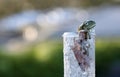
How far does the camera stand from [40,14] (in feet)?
45.2

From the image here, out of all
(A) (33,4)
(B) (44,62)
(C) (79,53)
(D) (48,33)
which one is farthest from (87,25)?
(A) (33,4)

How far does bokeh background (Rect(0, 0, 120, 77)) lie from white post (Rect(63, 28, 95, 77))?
282 cm

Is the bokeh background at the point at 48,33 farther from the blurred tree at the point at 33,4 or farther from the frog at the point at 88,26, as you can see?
Answer: the frog at the point at 88,26

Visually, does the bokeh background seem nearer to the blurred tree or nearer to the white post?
the blurred tree

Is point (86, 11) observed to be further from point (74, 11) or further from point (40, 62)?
point (40, 62)

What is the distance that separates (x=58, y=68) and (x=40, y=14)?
8217 millimetres

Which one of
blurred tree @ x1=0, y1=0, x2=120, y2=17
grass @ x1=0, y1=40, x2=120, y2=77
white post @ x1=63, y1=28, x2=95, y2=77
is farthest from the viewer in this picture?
blurred tree @ x1=0, y1=0, x2=120, y2=17

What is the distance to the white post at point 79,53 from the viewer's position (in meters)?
2.67

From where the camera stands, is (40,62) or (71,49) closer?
(71,49)

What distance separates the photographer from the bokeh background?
18.9 feet

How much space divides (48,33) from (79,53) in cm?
841

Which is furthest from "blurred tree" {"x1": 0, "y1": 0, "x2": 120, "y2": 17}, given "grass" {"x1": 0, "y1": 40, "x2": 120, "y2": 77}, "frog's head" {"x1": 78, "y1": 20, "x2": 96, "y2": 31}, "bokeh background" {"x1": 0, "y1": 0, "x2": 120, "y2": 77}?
"frog's head" {"x1": 78, "y1": 20, "x2": 96, "y2": 31}

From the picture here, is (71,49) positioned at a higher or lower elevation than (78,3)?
lower

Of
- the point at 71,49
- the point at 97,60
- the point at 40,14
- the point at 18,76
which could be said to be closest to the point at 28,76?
the point at 18,76
